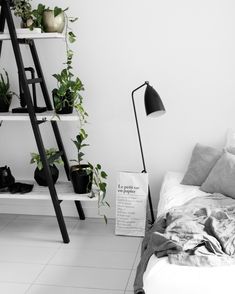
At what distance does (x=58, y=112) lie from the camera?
12.4 ft

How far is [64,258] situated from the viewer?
3500 millimetres

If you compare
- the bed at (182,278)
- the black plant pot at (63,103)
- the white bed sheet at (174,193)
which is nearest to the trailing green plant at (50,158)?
the black plant pot at (63,103)

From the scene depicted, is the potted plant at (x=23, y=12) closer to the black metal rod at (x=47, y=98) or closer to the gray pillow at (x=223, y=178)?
the black metal rod at (x=47, y=98)

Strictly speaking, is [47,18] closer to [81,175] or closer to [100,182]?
[81,175]

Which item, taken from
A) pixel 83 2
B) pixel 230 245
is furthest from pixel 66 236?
pixel 83 2

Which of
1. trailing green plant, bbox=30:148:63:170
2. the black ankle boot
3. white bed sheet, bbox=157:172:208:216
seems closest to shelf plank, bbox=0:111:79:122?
trailing green plant, bbox=30:148:63:170

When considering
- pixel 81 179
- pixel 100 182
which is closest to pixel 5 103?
pixel 81 179

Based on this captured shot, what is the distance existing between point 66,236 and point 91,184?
0.43 meters

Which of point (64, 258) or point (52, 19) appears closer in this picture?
point (64, 258)

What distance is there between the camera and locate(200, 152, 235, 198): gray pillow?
347 cm

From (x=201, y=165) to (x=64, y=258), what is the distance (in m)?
1.20

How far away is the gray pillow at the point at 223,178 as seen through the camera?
11.4 ft

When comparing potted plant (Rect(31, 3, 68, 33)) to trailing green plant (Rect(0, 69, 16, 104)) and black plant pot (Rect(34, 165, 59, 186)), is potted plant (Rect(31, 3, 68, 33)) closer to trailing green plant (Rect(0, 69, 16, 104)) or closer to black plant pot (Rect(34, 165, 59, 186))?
trailing green plant (Rect(0, 69, 16, 104))

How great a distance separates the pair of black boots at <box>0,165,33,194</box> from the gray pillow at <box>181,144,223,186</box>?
47.4 inches
